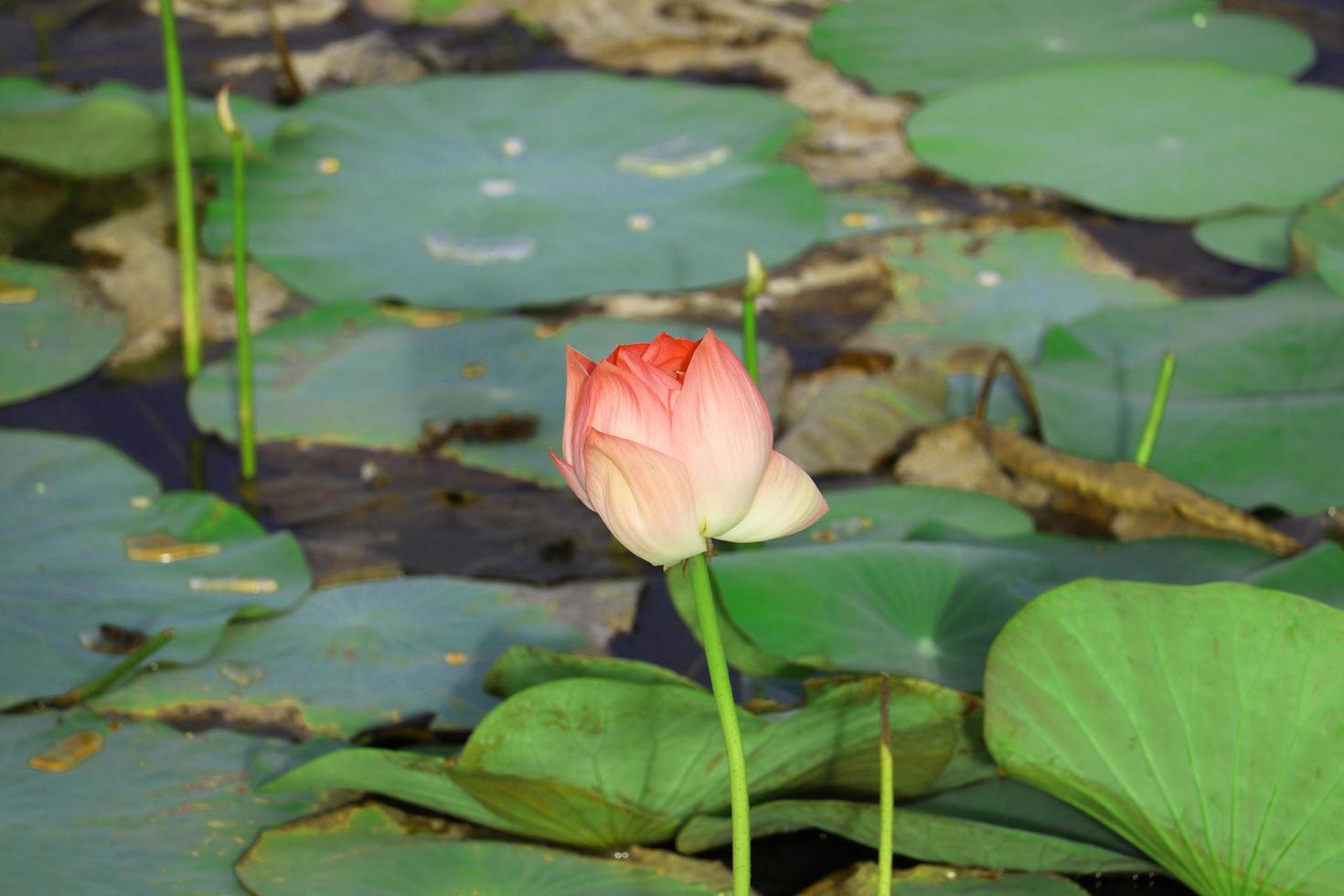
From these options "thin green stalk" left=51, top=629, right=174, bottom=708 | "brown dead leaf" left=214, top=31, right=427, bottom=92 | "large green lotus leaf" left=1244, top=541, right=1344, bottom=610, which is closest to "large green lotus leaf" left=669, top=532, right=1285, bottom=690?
"large green lotus leaf" left=1244, top=541, right=1344, bottom=610

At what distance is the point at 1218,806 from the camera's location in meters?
1.04

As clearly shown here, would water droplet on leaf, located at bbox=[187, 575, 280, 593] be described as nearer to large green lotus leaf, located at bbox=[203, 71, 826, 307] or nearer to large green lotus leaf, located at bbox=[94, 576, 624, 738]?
large green lotus leaf, located at bbox=[94, 576, 624, 738]

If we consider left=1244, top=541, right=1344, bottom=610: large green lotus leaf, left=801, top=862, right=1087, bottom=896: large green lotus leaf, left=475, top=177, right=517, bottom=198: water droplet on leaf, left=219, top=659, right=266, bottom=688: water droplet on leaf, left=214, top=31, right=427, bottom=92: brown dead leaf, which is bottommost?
left=219, top=659, right=266, bottom=688: water droplet on leaf

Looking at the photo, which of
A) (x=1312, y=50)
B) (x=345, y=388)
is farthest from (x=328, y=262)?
(x=1312, y=50)

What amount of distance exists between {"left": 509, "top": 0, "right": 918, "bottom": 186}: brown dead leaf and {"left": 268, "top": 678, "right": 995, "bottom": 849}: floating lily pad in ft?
5.58

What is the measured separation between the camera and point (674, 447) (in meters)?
Answer: 0.74

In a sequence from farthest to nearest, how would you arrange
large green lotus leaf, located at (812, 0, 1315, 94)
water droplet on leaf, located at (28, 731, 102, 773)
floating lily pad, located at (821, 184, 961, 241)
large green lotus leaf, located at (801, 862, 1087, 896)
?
large green lotus leaf, located at (812, 0, 1315, 94) → floating lily pad, located at (821, 184, 961, 241) → water droplet on leaf, located at (28, 731, 102, 773) → large green lotus leaf, located at (801, 862, 1087, 896)

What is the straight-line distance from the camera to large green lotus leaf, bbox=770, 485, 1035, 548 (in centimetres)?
163

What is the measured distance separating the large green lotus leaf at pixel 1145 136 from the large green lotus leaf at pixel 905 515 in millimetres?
1016

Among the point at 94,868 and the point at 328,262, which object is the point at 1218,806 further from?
the point at 328,262

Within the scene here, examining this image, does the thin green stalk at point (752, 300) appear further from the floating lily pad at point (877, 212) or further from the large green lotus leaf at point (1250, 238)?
the large green lotus leaf at point (1250, 238)

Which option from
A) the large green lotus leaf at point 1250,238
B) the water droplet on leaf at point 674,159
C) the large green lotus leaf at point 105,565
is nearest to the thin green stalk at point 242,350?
the large green lotus leaf at point 105,565

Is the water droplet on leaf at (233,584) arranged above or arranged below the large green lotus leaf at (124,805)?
above

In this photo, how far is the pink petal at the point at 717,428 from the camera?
2.39 feet
